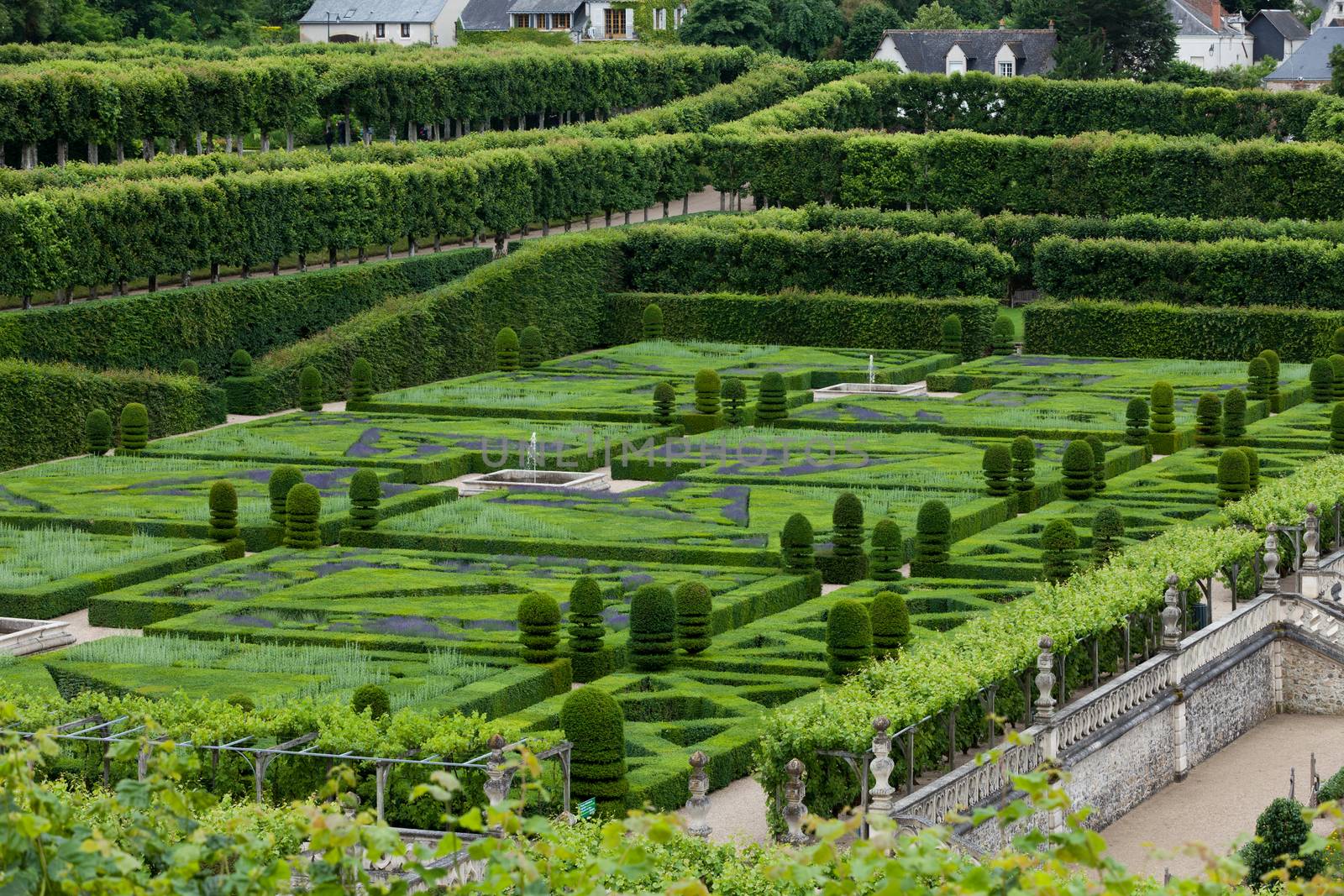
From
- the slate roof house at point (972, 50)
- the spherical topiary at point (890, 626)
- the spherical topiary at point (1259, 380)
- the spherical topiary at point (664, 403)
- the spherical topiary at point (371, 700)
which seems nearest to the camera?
the spherical topiary at point (371, 700)

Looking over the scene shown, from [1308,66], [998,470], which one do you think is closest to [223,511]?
[998,470]

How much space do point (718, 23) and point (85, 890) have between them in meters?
97.3

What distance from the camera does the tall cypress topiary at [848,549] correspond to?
3584 centimetres

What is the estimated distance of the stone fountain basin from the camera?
44219 millimetres

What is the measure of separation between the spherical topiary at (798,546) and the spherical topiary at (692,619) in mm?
4476

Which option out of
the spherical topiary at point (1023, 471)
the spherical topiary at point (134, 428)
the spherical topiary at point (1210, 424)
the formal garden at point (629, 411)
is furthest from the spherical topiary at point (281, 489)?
the spherical topiary at point (1210, 424)

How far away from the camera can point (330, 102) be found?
3302 inches

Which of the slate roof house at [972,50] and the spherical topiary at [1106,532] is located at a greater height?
the slate roof house at [972,50]

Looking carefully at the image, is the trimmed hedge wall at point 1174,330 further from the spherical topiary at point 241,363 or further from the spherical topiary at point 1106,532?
the spherical topiary at point 1106,532

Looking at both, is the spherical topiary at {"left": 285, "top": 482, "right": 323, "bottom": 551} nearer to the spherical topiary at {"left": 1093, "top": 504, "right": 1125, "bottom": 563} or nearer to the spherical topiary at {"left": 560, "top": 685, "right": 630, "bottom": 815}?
the spherical topiary at {"left": 1093, "top": 504, "right": 1125, "bottom": 563}

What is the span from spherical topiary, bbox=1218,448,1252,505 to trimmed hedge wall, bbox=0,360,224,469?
78.4 ft

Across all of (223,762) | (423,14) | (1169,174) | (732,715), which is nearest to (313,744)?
(223,762)

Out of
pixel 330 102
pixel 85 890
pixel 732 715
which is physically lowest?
pixel 732 715

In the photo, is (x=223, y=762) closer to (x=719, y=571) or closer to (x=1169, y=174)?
(x=719, y=571)
